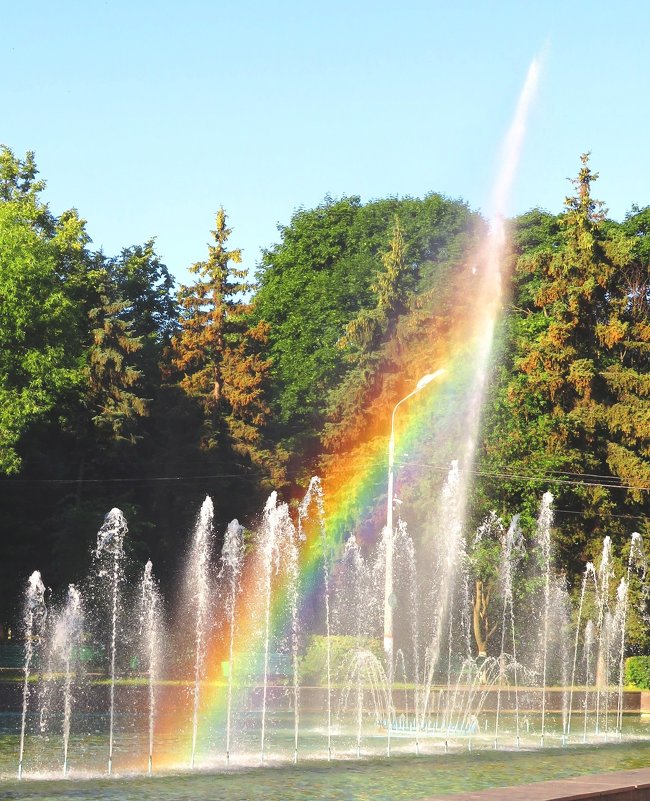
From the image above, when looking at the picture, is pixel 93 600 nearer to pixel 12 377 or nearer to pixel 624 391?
pixel 12 377

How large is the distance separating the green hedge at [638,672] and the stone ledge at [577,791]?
29217 mm

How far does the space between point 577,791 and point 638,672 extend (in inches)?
1233

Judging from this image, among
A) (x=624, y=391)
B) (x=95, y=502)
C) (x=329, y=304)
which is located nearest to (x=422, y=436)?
(x=624, y=391)

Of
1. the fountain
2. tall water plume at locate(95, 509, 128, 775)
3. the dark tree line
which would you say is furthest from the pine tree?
tall water plume at locate(95, 509, 128, 775)

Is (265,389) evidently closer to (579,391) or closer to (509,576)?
(579,391)

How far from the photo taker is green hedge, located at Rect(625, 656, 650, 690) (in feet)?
134

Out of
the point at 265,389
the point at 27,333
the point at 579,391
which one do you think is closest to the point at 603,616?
the point at 579,391

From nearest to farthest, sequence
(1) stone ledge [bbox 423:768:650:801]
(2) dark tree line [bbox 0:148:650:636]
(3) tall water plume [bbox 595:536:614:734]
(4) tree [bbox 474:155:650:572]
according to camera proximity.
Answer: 1. (1) stone ledge [bbox 423:768:650:801]
2. (3) tall water plume [bbox 595:536:614:734]
3. (2) dark tree line [bbox 0:148:650:636]
4. (4) tree [bbox 474:155:650:572]

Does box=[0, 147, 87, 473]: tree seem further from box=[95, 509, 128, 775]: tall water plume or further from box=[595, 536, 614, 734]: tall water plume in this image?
box=[595, 536, 614, 734]: tall water plume

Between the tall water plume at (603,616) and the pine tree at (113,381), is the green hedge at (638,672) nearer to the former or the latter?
the tall water plume at (603,616)

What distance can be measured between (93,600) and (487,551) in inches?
532

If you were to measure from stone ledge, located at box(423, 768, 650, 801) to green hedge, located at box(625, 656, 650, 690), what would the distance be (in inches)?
1150

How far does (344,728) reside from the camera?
88.9ft

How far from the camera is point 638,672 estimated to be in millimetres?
41344
